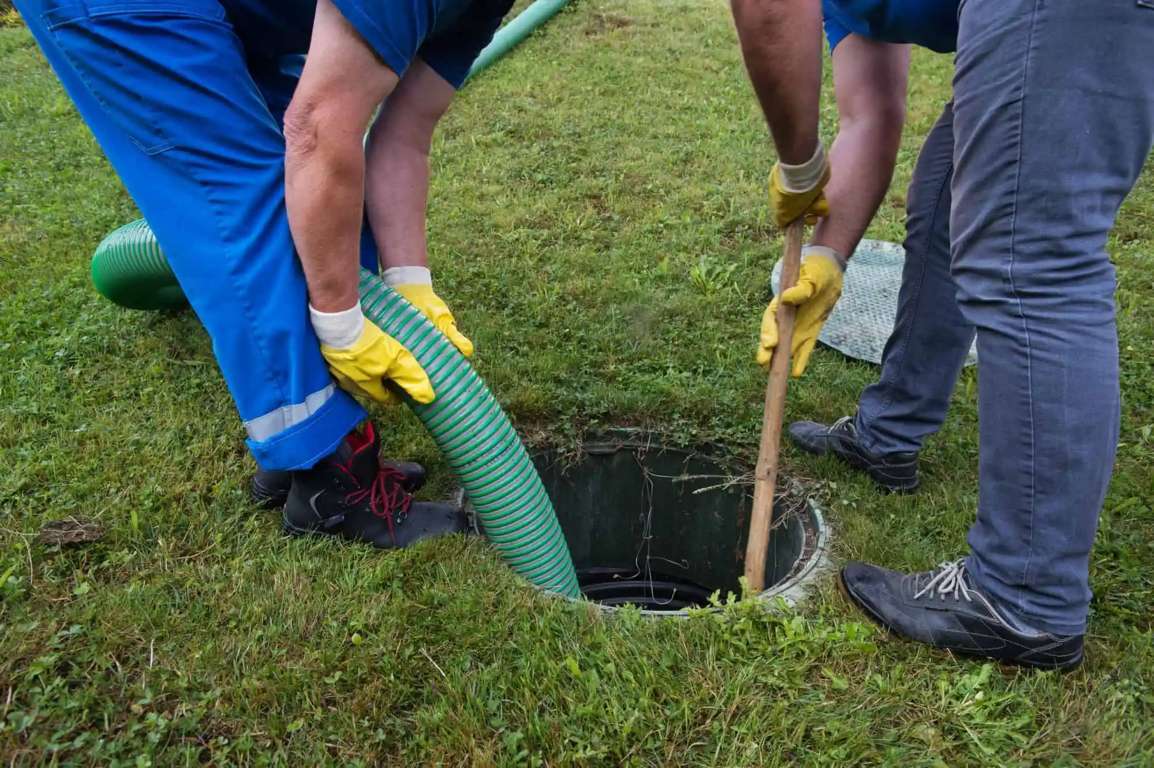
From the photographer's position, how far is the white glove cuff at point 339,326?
6.48 feet

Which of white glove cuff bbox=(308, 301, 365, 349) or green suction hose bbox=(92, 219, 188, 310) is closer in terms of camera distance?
white glove cuff bbox=(308, 301, 365, 349)

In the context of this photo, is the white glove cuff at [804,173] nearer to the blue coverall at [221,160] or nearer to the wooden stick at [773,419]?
the wooden stick at [773,419]

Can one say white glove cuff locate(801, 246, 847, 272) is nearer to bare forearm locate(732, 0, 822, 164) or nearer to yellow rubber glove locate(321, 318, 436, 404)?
bare forearm locate(732, 0, 822, 164)

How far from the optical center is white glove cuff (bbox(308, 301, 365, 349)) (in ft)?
6.48

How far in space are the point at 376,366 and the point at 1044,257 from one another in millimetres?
1433

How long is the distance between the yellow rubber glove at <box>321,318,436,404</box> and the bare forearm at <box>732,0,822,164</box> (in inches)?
39.5

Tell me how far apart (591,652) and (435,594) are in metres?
0.40

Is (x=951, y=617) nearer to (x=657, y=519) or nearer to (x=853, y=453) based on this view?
(x=853, y=453)

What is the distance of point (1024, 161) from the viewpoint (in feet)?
5.11

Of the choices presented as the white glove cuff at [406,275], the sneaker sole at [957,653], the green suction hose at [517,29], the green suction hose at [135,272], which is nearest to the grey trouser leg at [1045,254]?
the sneaker sole at [957,653]

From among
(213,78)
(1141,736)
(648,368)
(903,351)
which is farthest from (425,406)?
(1141,736)

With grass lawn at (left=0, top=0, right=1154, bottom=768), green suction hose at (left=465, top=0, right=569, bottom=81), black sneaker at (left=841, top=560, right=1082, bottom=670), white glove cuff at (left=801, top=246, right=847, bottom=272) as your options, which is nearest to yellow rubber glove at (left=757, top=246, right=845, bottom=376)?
white glove cuff at (left=801, top=246, right=847, bottom=272)

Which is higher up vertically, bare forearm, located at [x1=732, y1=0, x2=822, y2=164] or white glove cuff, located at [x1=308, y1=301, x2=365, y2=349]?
bare forearm, located at [x1=732, y1=0, x2=822, y2=164]

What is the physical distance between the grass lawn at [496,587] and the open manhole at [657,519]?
0.10m
